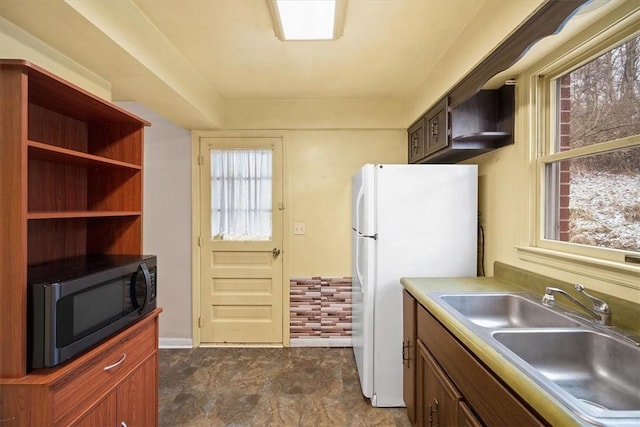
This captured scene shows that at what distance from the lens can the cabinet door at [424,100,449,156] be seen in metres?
2.06

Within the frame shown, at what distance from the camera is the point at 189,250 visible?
304cm

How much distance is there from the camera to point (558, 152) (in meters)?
1.63

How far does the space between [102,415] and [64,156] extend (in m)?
1.10

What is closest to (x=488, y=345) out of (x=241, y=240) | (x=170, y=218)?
(x=241, y=240)

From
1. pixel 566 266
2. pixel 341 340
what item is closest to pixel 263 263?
pixel 341 340

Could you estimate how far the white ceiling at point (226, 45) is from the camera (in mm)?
1369

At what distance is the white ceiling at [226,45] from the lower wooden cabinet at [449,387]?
4.66ft

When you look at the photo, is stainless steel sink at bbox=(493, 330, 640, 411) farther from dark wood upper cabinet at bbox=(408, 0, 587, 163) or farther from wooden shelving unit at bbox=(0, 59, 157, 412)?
wooden shelving unit at bbox=(0, 59, 157, 412)

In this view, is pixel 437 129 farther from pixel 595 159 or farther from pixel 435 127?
pixel 595 159

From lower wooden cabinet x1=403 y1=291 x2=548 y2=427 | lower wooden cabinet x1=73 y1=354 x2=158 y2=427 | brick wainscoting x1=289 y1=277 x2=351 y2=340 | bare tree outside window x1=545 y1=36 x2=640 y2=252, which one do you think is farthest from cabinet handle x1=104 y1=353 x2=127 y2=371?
bare tree outside window x1=545 y1=36 x2=640 y2=252

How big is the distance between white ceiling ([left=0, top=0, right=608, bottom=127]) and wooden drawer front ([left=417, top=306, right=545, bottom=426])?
1.41 m

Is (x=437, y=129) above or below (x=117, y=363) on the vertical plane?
above

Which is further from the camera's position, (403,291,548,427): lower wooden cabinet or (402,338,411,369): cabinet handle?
(402,338,411,369): cabinet handle

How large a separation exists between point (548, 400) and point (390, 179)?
145cm
